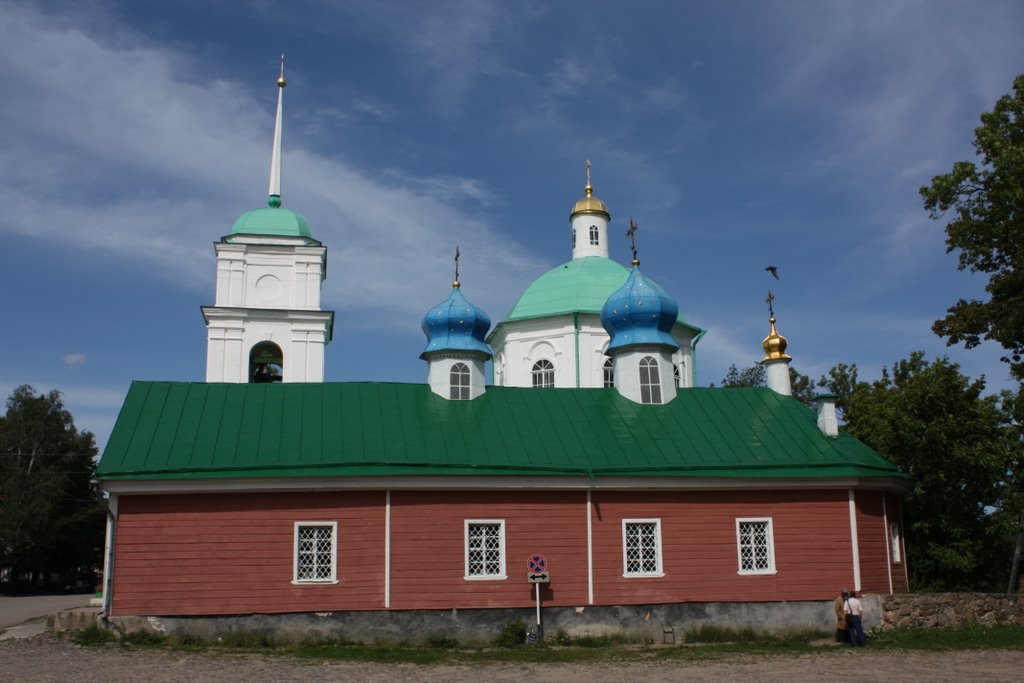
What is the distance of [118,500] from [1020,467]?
65.9 feet

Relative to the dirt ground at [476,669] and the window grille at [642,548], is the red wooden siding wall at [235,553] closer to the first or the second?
the dirt ground at [476,669]

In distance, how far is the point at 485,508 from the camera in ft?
63.6

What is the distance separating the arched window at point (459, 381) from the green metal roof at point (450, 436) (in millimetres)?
367

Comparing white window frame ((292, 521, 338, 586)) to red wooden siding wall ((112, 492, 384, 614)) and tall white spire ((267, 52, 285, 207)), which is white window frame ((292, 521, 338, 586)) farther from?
tall white spire ((267, 52, 285, 207))

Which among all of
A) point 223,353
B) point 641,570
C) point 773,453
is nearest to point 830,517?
point 773,453

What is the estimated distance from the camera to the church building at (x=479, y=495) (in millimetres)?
18469

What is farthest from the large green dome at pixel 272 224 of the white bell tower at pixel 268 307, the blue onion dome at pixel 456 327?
the blue onion dome at pixel 456 327

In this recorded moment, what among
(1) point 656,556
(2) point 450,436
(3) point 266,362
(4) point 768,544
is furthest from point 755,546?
(3) point 266,362

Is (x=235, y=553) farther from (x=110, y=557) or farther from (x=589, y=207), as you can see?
(x=589, y=207)

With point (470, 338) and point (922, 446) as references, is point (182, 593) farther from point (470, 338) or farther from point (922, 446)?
point (922, 446)

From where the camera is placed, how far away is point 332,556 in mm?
18656

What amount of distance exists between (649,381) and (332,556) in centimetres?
874

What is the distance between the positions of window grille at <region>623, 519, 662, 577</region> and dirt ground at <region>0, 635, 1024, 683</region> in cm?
333

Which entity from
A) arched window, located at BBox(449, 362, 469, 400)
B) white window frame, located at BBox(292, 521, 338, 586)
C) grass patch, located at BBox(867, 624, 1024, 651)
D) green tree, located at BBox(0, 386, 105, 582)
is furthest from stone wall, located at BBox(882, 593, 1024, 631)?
green tree, located at BBox(0, 386, 105, 582)
